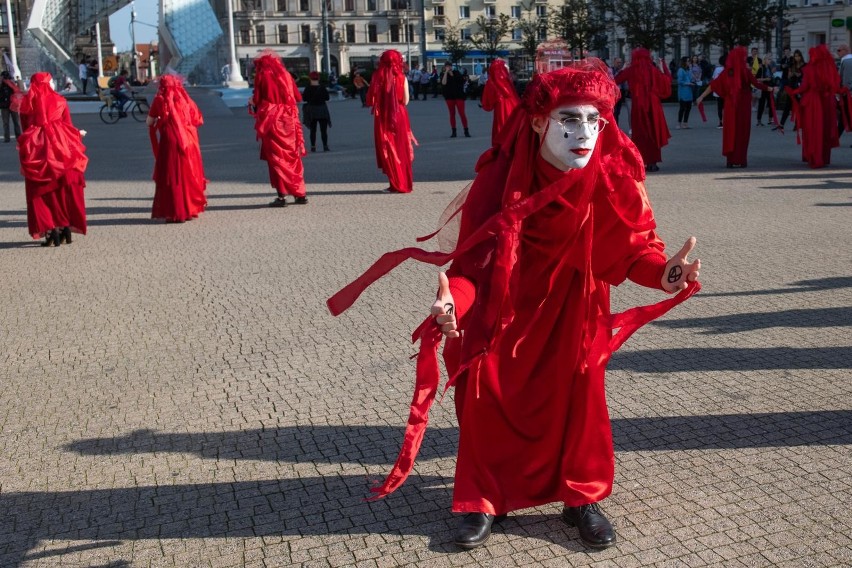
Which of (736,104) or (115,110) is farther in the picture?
(115,110)

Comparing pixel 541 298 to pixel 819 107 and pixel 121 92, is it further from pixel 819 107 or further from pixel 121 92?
pixel 121 92

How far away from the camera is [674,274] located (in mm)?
3713

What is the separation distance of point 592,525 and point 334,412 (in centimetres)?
188

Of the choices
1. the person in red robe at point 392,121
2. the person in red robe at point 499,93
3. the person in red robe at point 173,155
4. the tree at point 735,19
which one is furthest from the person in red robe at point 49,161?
the tree at point 735,19

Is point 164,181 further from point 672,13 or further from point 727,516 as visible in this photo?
point 672,13

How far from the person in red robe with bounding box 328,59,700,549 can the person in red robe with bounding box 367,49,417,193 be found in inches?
425

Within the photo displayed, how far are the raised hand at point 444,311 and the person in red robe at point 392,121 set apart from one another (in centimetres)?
1127

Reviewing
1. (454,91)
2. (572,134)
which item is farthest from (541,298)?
(454,91)

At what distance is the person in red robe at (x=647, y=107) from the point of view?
Result: 16.4 meters

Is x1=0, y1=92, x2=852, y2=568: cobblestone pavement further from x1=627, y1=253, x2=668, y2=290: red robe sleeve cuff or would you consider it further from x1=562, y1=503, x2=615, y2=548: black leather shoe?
x1=627, y1=253, x2=668, y2=290: red robe sleeve cuff

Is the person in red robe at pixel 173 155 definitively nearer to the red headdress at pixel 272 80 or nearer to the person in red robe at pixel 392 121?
the red headdress at pixel 272 80

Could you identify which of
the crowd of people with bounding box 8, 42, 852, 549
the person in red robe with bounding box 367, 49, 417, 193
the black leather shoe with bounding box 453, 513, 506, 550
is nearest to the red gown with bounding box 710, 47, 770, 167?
the person in red robe with bounding box 367, 49, 417, 193

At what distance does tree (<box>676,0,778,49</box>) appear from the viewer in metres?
38.5

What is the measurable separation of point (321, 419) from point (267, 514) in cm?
110
